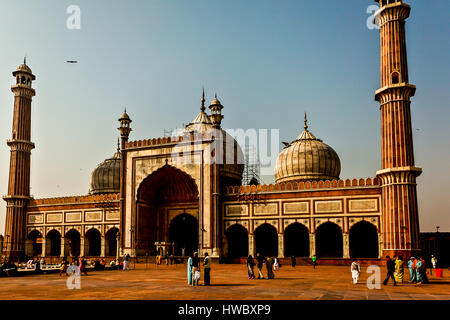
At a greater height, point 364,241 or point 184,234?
point 184,234

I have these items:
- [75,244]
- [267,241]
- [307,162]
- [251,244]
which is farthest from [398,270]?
[75,244]

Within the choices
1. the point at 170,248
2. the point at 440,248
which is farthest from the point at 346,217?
the point at 170,248

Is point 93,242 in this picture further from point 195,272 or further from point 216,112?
point 195,272

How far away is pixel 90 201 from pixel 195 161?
35.4 ft

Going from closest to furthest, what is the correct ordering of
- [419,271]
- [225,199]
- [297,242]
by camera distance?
[419,271], [225,199], [297,242]

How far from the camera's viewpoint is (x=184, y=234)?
39312mm

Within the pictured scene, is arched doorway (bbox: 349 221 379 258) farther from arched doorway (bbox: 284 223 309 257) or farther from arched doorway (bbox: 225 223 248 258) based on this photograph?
arched doorway (bbox: 225 223 248 258)

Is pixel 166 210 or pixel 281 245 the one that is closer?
pixel 281 245

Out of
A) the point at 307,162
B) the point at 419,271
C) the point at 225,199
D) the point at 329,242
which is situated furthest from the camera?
the point at 307,162

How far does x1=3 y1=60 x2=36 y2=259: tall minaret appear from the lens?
41.8m

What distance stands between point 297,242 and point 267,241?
7.97ft

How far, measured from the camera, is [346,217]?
30.6 metres
